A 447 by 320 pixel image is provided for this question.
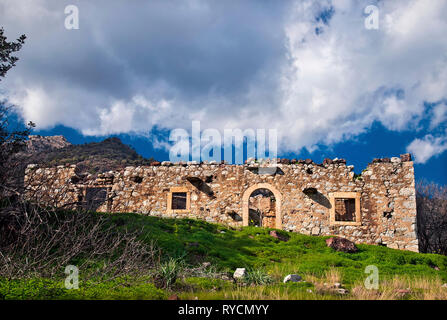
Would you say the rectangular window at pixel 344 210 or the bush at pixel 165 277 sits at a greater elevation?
the rectangular window at pixel 344 210

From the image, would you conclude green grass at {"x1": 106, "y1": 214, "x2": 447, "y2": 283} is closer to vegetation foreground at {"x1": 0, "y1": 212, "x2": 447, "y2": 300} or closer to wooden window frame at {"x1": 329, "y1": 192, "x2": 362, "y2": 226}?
vegetation foreground at {"x1": 0, "y1": 212, "x2": 447, "y2": 300}

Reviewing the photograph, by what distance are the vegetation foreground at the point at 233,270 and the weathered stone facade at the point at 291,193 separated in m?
1.71

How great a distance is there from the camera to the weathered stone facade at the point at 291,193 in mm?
14766

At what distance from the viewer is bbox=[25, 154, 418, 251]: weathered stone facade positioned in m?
14.8

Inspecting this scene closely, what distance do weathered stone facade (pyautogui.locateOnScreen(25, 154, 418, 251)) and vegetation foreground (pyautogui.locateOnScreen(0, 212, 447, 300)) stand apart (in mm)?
1712

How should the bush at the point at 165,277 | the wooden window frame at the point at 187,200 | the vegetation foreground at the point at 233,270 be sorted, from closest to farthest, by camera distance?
the vegetation foreground at the point at 233,270 < the bush at the point at 165,277 < the wooden window frame at the point at 187,200

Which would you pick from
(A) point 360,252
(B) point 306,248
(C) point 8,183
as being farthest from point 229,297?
(A) point 360,252

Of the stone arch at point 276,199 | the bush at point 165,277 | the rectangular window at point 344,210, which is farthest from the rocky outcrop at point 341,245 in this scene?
the bush at point 165,277

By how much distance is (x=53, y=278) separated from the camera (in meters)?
4.96

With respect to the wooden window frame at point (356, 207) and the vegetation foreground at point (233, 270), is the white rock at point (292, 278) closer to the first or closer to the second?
the vegetation foreground at point (233, 270)

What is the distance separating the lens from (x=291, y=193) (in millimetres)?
15453

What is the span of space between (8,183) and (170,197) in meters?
10.6

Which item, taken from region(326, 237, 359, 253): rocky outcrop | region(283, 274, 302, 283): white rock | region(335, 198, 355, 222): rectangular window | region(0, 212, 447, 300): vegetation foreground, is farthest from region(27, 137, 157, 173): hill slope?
region(283, 274, 302, 283): white rock
